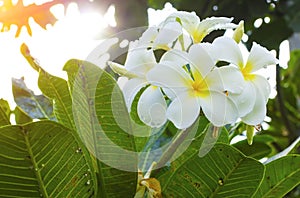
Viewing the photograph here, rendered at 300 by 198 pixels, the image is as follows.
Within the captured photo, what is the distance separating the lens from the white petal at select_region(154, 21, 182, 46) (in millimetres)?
528

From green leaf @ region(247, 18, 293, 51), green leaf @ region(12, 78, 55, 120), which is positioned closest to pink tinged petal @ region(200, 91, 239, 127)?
green leaf @ region(12, 78, 55, 120)

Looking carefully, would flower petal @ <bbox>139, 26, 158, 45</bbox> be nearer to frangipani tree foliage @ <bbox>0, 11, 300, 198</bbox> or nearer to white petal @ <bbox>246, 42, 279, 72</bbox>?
frangipani tree foliage @ <bbox>0, 11, 300, 198</bbox>

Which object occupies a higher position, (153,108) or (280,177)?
(153,108)

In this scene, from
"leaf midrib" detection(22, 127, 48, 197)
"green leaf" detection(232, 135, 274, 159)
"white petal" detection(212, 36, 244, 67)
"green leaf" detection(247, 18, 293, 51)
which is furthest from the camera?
"green leaf" detection(247, 18, 293, 51)

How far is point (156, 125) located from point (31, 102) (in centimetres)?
23

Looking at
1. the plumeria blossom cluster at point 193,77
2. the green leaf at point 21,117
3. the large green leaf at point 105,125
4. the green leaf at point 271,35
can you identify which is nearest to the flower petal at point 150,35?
the plumeria blossom cluster at point 193,77

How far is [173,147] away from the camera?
1.80 feet

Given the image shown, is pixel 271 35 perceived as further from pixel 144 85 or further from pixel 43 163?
pixel 43 163

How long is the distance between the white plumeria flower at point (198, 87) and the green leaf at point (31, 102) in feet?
0.75

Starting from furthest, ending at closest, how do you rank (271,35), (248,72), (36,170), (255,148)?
(271,35) < (255,148) < (248,72) < (36,170)

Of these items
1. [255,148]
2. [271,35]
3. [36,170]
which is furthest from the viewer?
[271,35]

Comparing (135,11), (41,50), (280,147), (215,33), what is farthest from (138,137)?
(280,147)

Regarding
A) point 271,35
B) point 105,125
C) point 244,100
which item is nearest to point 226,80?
point 244,100

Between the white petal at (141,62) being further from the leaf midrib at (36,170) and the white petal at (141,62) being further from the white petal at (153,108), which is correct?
the leaf midrib at (36,170)
